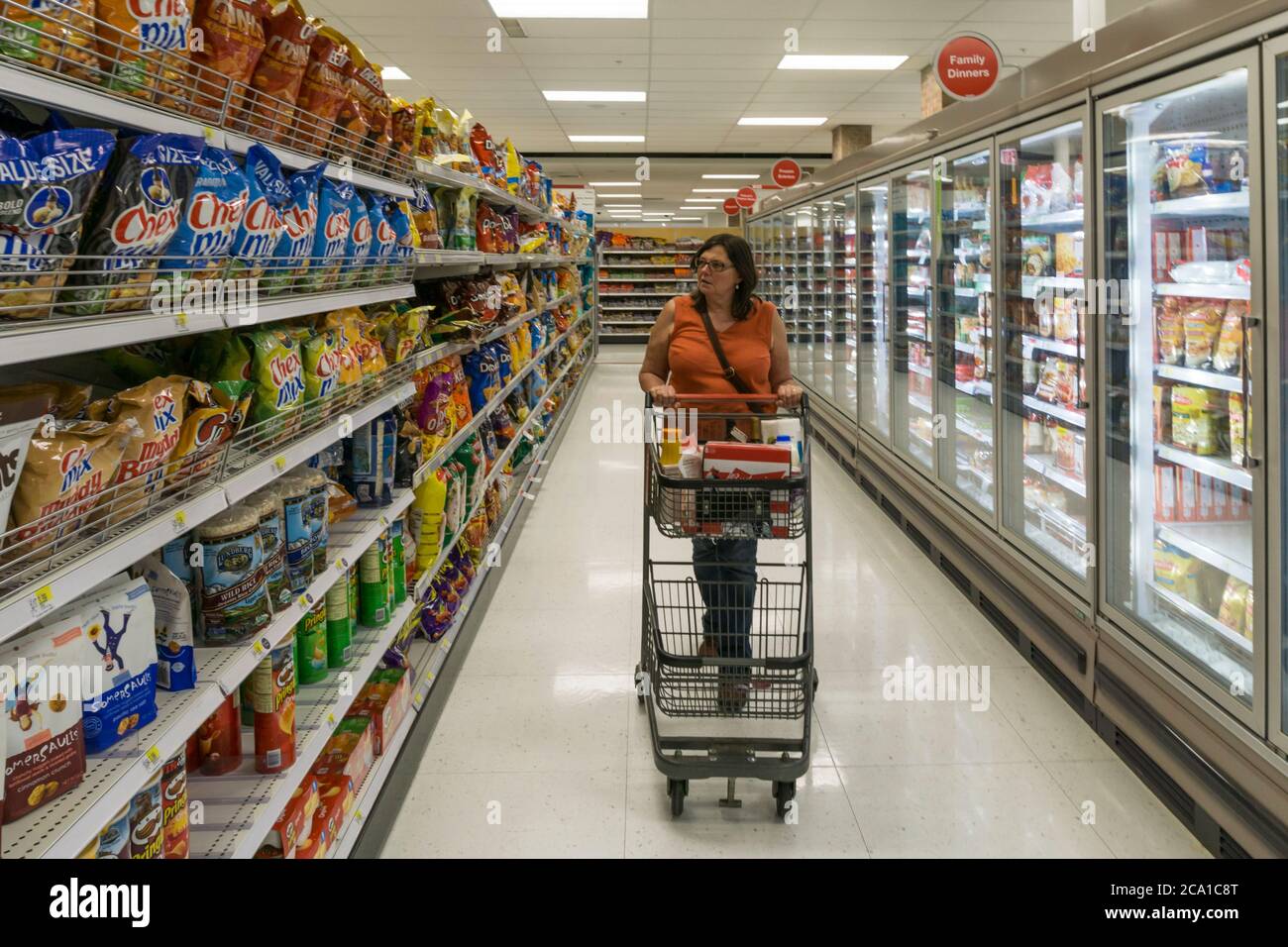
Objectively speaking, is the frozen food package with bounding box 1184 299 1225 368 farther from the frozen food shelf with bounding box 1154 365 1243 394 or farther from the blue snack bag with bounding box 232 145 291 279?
the blue snack bag with bounding box 232 145 291 279

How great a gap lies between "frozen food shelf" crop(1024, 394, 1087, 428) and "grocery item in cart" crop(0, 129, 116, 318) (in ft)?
9.95

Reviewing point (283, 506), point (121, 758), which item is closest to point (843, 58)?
point (283, 506)

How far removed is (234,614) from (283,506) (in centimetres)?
36

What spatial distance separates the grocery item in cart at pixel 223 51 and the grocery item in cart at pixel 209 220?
4.7 inches

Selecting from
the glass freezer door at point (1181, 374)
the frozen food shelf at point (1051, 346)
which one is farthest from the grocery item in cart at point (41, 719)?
the frozen food shelf at point (1051, 346)

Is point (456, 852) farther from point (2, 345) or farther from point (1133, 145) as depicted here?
point (1133, 145)

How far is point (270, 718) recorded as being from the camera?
6.65 feet

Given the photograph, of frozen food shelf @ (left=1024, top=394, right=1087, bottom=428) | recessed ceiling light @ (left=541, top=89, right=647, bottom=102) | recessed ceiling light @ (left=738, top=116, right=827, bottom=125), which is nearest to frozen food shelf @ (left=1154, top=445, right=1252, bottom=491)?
frozen food shelf @ (left=1024, top=394, right=1087, bottom=428)

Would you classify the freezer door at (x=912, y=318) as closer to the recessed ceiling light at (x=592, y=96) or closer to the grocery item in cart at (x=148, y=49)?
the grocery item in cart at (x=148, y=49)

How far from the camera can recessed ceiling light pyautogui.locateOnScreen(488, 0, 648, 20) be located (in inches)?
271

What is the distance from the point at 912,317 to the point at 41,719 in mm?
5457

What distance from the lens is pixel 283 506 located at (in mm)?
2207

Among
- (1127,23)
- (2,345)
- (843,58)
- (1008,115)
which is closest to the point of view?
(2,345)

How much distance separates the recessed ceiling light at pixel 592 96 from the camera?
33.2ft
